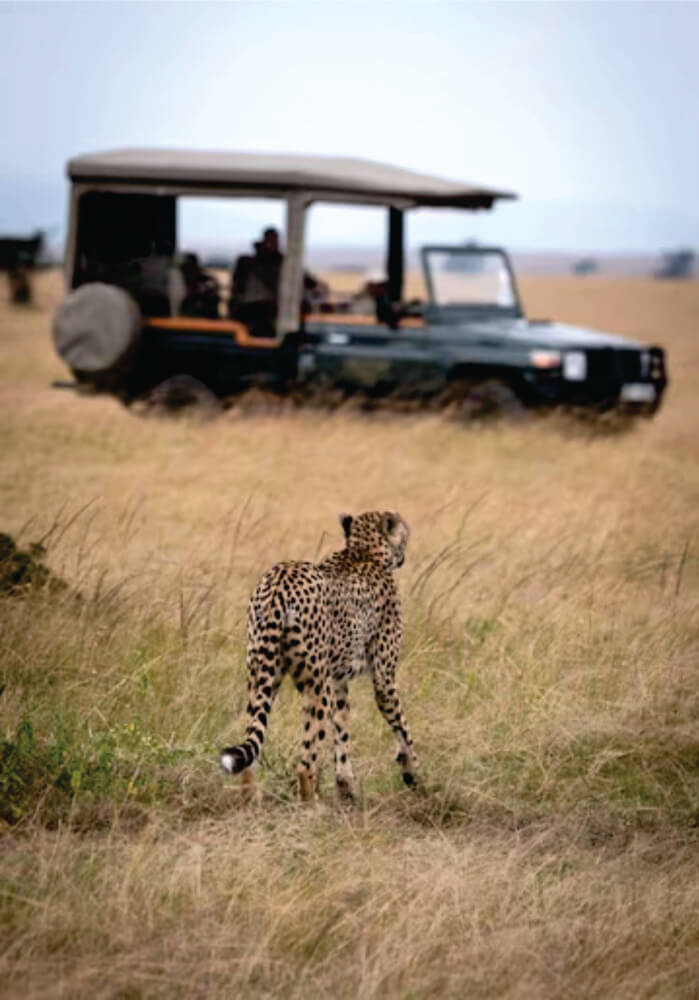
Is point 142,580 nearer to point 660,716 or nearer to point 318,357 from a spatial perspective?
point 660,716

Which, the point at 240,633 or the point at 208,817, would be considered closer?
the point at 208,817

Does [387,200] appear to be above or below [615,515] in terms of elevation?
above

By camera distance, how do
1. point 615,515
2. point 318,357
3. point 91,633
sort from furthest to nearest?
point 318,357
point 615,515
point 91,633

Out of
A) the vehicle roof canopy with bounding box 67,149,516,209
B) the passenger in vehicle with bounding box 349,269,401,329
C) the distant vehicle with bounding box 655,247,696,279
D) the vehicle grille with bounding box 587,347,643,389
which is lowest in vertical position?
the distant vehicle with bounding box 655,247,696,279

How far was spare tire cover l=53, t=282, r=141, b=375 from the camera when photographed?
1318 cm

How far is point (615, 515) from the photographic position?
34.7 ft

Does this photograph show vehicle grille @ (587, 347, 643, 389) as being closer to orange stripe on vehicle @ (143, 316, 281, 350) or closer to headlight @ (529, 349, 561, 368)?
headlight @ (529, 349, 561, 368)

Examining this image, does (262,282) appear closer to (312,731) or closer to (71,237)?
A: (71,237)

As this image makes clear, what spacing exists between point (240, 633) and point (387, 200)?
7.34 m

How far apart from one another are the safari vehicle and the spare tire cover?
0.01 meters

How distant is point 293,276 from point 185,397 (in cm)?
136

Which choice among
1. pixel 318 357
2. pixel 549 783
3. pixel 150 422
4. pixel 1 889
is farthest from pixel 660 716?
pixel 150 422

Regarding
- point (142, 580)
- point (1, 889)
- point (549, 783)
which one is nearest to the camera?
point (1, 889)

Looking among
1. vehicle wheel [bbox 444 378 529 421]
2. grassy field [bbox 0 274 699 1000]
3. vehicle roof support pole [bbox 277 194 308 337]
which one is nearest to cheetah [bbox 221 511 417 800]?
grassy field [bbox 0 274 699 1000]
